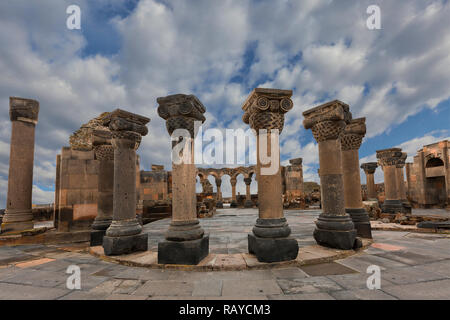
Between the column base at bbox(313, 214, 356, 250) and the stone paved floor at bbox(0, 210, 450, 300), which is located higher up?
the column base at bbox(313, 214, 356, 250)

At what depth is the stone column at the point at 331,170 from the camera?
204 inches

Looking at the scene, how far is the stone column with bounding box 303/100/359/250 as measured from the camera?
5.18 metres

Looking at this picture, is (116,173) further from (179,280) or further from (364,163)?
(364,163)

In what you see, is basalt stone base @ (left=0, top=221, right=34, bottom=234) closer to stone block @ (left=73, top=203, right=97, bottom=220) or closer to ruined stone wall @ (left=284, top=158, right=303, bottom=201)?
stone block @ (left=73, top=203, right=97, bottom=220)

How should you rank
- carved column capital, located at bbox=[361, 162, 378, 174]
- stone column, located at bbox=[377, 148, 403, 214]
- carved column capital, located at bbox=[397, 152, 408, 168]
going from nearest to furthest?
1. stone column, located at bbox=[377, 148, 403, 214]
2. carved column capital, located at bbox=[397, 152, 408, 168]
3. carved column capital, located at bbox=[361, 162, 378, 174]

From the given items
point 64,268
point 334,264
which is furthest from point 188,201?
point 334,264

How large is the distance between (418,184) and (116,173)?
2479 centimetres

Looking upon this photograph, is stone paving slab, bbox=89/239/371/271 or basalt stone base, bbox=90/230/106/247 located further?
basalt stone base, bbox=90/230/106/247

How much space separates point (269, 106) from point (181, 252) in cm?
350

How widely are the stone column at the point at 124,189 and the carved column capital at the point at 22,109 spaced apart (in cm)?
550

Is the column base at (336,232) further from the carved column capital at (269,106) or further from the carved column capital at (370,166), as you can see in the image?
the carved column capital at (370,166)

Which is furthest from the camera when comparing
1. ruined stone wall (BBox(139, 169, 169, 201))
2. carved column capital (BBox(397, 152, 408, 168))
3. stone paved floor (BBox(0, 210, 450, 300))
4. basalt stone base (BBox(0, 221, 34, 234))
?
ruined stone wall (BBox(139, 169, 169, 201))

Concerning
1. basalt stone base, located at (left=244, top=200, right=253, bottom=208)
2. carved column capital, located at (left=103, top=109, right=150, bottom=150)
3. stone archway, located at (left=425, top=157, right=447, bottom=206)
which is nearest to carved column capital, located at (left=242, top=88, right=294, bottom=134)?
carved column capital, located at (left=103, top=109, right=150, bottom=150)

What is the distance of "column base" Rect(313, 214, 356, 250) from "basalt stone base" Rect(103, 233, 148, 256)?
4.28 m
